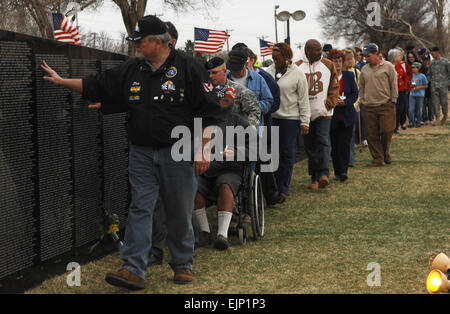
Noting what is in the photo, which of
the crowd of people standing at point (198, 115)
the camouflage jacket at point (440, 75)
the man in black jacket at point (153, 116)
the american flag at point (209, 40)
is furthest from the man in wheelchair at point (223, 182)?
the camouflage jacket at point (440, 75)

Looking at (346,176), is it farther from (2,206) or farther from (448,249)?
(2,206)

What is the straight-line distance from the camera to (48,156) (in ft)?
16.7

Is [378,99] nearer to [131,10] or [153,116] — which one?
[153,116]

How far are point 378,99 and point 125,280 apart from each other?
7.73m

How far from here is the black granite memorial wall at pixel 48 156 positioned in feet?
15.2

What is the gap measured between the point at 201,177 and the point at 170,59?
188cm

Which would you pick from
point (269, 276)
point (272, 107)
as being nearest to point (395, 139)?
point (272, 107)

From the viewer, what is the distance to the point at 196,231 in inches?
252

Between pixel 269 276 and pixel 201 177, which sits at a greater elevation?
pixel 201 177

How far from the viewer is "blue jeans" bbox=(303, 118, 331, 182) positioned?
9461mm

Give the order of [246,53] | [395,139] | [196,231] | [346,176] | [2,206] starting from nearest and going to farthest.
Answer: [2,206]
[196,231]
[246,53]
[346,176]
[395,139]

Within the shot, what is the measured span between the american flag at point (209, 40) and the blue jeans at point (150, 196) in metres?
10.5

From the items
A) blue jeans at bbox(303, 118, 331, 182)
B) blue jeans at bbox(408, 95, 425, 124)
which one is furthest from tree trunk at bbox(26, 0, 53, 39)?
blue jeans at bbox(303, 118, 331, 182)

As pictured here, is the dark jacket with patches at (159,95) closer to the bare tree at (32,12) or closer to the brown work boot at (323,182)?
the brown work boot at (323,182)
